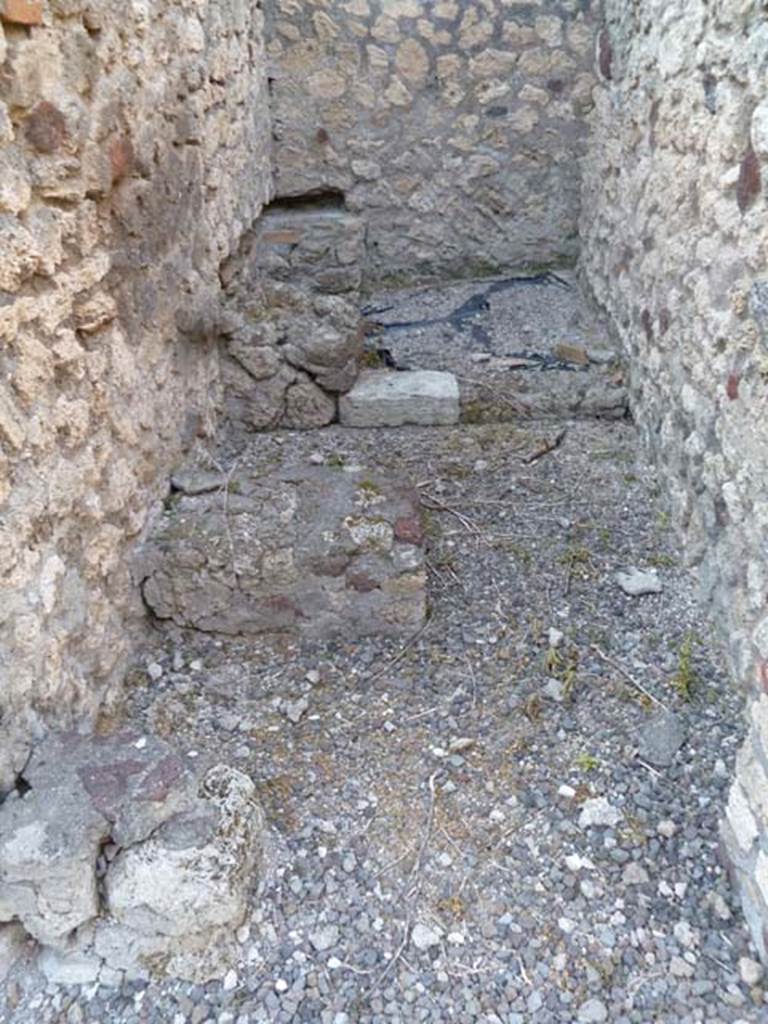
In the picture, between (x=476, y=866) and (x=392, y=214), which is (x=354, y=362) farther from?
(x=476, y=866)

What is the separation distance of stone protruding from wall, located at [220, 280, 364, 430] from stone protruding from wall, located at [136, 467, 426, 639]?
773 mm

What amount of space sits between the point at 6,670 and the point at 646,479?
2033 millimetres

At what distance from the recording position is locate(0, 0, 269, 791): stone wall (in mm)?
1526

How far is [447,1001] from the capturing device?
1437 mm

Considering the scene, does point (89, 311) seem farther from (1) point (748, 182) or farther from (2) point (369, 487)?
(1) point (748, 182)

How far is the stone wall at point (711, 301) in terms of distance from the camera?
5.95ft

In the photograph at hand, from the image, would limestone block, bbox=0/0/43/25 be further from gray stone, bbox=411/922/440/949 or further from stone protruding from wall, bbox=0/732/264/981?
gray stone, bbox=411/922/440/949

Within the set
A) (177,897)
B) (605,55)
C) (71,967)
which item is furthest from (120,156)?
(605,55)

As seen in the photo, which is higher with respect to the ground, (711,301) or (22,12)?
(22,12)

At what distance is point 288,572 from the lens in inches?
85.7

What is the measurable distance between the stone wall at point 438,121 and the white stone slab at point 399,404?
1.26 meters

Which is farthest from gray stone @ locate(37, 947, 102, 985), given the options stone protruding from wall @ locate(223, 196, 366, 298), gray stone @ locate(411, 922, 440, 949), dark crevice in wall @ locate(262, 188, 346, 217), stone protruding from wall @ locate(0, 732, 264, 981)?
dark crevice in wall @ locate(262, 188, 346, 217)

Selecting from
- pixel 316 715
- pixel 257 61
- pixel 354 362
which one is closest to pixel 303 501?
pixel 316 715

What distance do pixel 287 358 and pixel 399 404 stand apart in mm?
445
